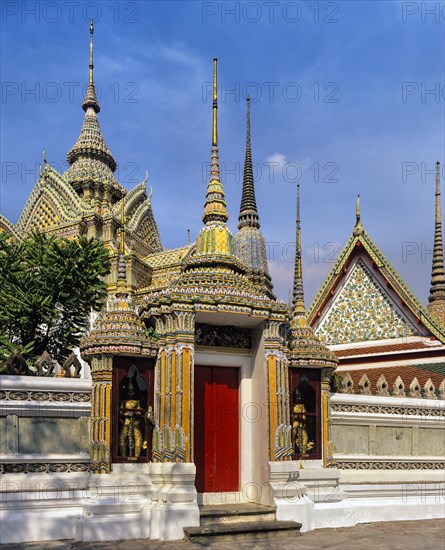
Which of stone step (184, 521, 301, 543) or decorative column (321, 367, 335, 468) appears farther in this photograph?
decorative column (321, 367, 335, 468)

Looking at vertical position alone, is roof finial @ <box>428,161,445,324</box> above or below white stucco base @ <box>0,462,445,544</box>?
above

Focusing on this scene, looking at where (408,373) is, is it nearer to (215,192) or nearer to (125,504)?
(215,192)

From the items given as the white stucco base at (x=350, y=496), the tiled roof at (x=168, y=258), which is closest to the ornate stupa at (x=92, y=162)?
the tiled roof at (x=168, y=258)

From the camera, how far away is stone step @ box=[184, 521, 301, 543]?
8930 millimetres

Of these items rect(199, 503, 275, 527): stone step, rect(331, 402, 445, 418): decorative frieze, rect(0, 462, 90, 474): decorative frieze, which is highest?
rect(331, 402, 445, 418): decorative frieze

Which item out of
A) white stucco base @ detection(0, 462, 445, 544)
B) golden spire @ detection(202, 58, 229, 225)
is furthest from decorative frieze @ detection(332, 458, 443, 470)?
golden spire @ detection(202, 58, 229, 225)

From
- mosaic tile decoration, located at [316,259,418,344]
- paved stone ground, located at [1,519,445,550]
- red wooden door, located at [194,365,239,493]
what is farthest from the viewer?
mosaic tile decoration, located at [316,259,418,344]

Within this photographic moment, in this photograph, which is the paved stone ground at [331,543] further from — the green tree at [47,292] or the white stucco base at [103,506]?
the green tree at [47,292]

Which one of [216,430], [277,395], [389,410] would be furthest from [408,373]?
[216,430]

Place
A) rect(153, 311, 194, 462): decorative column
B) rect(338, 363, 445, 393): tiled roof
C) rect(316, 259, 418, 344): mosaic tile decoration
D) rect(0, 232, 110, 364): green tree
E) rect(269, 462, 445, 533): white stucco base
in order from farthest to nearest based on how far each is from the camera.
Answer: rect(316, 259, 418, 344): mosaic tile decoration, rect(0, 232, 110, 364): green tree, rect(338, 363, 445, 393): tiled roof, rect(269, 462, 445, 533): white stucco base, rect(153, 311, 194, 462): decorative column

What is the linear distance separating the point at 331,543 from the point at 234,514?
4.95 ft

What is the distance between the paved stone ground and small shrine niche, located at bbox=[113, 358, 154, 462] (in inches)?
52.6

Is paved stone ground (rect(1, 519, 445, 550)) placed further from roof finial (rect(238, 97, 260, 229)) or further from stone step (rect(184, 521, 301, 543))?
Answer: roof finial (rect(238, 97, 260, 229))

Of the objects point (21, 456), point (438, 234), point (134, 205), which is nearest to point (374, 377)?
point (438, 234)
